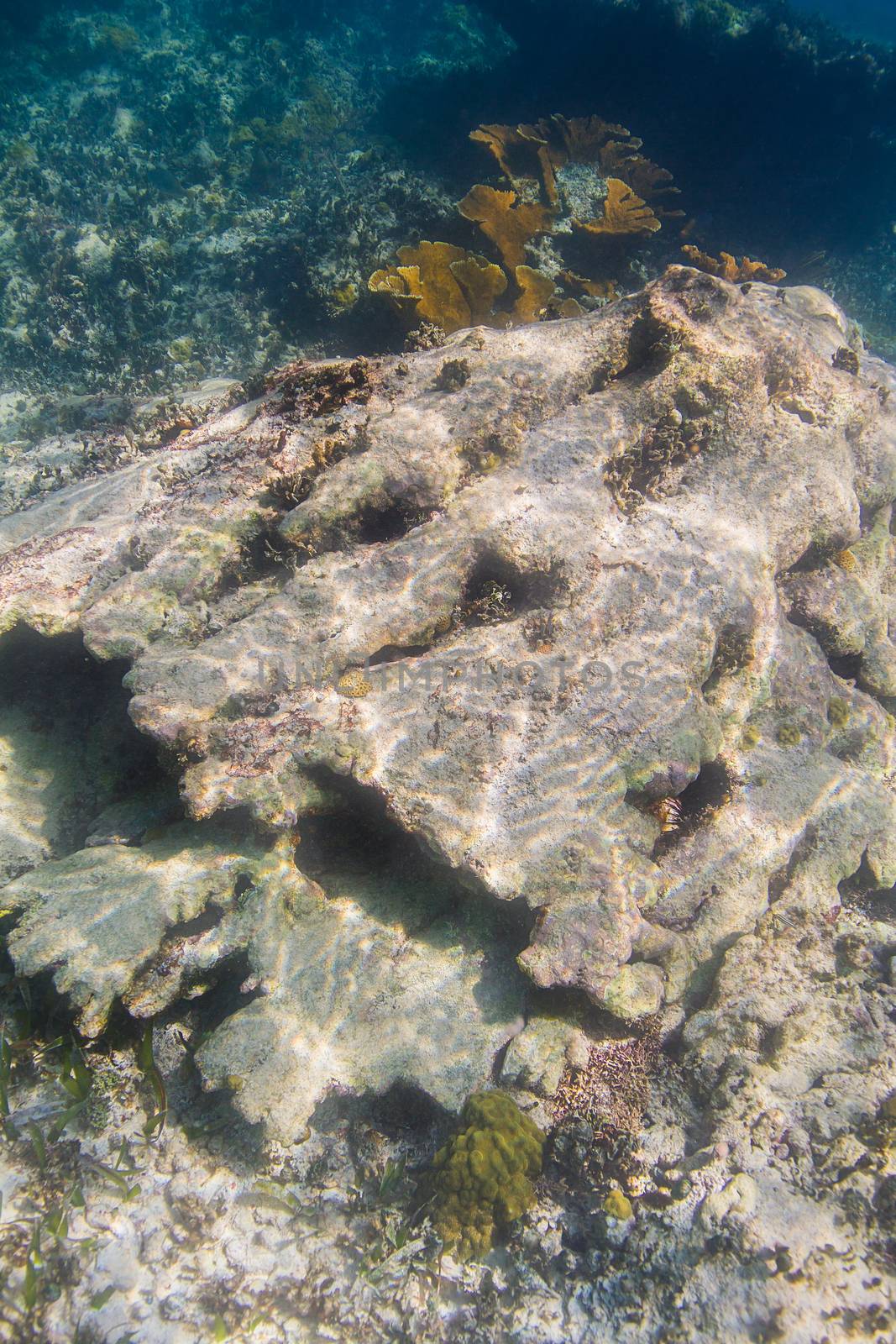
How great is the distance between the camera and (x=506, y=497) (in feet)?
13.2

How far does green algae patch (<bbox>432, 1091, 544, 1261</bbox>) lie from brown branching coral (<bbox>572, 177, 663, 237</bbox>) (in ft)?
30.7

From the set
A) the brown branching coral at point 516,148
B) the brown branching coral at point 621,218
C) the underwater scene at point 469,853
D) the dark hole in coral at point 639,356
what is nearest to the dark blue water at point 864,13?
the brown branching coral at point 516,148

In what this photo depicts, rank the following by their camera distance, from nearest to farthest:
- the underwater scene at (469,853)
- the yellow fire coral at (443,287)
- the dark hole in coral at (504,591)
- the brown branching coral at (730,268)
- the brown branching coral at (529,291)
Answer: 1. the underwater scene at (469,853)
2. the dark hole in coral at (504,591)
3. the yellow fire coral at (443,287)
4. the brown branching coral at (529,291)
5. the brown branching coral at (730,268)

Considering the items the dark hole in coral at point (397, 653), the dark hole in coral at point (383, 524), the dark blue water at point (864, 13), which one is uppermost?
the dark blue water at point (864, 13)

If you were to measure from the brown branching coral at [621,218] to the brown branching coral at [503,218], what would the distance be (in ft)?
2.95

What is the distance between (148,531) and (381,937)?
3.08 m

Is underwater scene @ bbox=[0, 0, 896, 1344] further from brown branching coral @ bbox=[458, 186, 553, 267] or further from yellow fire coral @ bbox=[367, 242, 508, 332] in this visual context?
brown branching coral @ bbox=[458, 186, 553, 267]

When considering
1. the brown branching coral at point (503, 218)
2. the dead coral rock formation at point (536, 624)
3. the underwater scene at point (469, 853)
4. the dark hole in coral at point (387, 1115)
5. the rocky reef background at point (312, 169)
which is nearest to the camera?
the underwater scene at point (469, 853)

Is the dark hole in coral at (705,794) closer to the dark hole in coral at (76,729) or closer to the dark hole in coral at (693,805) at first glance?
the dark hole in coral at (693,805)

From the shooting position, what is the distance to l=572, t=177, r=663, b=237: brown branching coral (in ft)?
26.0

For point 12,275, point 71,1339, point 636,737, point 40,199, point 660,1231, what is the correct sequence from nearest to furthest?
point 71,1339
point 660,1231
point 636,737
point 12,275
point 40,199

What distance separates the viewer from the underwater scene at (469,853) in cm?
313

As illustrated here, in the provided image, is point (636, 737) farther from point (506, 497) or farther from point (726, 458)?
point (726, 458)

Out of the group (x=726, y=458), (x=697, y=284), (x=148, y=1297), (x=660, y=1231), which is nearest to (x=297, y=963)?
(x=148, y=1297)
